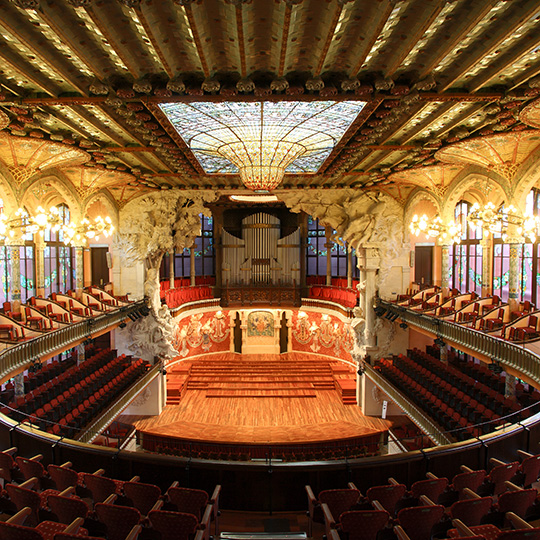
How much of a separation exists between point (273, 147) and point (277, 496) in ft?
24.3

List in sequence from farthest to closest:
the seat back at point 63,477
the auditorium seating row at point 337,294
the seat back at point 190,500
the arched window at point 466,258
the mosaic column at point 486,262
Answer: the auditorium seating row at point 337,294 → the arched window at point 466,258 → the mosaic column at point 486,262 → the seat back at point 63,477 → the seat back at point 190,500

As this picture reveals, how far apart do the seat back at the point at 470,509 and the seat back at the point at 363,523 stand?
0.84m

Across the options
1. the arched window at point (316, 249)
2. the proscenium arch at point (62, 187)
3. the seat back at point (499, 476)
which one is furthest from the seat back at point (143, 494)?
the arched window at point (316, 249)

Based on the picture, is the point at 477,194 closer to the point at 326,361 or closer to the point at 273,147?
the point at 326,361

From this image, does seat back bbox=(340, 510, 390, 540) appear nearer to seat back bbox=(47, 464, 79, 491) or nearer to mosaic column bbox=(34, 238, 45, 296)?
seat back bbox=(47, 464, 79, 491)

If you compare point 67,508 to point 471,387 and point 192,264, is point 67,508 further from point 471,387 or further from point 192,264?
point 192,264

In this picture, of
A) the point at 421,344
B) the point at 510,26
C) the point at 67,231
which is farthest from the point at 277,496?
the point at 421,344

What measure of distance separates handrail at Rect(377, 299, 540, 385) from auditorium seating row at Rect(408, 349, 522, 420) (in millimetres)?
1071

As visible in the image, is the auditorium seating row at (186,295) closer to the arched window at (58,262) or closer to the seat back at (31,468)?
the arched window at (58,262)

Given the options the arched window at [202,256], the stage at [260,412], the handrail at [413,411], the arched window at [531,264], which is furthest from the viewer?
the arched window at [202,256]

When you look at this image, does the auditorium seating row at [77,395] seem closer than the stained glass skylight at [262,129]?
No

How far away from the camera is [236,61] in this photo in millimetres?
6410

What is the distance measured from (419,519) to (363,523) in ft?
1.97

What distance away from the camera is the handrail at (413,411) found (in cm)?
1133
